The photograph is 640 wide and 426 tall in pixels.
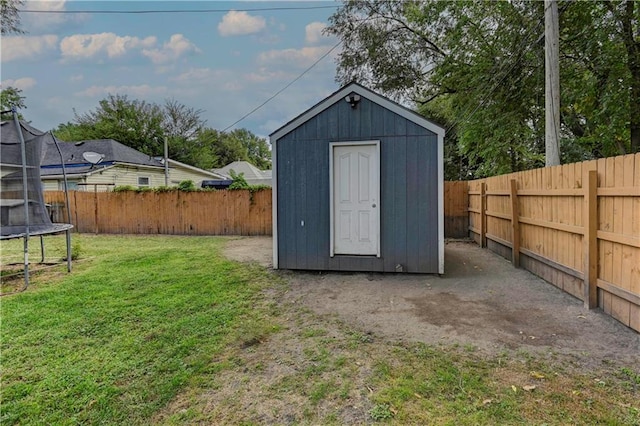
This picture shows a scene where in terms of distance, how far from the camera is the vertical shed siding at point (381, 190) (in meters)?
5.18

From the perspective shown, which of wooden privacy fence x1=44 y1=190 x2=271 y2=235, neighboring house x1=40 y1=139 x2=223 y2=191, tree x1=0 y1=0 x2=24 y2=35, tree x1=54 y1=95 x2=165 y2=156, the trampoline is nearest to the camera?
the trampoline

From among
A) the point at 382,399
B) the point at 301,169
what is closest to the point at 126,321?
the point at 382,399

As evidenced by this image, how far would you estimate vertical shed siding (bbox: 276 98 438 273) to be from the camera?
17.0 feet

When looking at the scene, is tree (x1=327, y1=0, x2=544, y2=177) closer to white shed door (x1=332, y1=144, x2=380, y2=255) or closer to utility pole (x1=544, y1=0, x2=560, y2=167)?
utility pole (x1=544, y1=0, x2=560, y2=167)

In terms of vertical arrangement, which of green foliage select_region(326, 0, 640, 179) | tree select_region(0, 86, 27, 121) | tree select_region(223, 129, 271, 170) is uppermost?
tree select_region(223, 129, 271, 170)

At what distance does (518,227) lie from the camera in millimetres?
5656

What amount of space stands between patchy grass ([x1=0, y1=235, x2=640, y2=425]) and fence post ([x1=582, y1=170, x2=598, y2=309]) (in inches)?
50.8

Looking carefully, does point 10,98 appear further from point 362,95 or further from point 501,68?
point 501,68

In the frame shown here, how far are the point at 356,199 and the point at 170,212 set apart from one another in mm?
7906

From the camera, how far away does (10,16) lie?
8336 millimetres

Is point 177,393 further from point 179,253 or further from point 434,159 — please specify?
point 179,253

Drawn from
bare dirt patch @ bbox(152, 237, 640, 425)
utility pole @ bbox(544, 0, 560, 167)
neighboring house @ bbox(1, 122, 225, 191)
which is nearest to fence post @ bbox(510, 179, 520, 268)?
utility pole @ bbox(544, 0, 560, 167)

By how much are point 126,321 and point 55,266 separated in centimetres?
396

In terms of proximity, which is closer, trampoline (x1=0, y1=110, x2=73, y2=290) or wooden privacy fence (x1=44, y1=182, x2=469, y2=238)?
trampoline (x1=0, y1=110, x2=73, y2=290)
